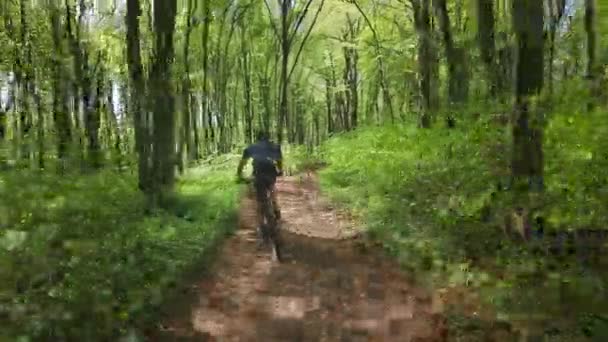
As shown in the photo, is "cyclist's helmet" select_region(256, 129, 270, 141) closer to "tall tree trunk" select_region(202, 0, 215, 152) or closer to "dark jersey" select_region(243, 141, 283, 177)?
"dark jersey" select_region(243, 141, 283, 177)

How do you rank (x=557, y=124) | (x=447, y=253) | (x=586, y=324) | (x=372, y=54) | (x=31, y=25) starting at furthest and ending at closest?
1. (x=372, y=54)
2. (x=31, y=25)
3. (x=447, y=253)
4. (x=557, y=124)
5. (x=586, y=324)

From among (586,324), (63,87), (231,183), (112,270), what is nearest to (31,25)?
(63,87)

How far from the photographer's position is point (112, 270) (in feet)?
21.5

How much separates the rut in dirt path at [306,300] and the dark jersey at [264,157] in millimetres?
1498

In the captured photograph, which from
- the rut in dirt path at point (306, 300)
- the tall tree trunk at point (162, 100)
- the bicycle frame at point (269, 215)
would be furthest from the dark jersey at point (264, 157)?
the tall tree trunk at point (162, 100)

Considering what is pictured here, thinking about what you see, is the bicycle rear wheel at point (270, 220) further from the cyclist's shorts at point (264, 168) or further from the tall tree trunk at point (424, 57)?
the tall tree trunk at point (424, 57)

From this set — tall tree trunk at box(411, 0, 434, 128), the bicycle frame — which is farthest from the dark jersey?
tall tree trunk at box(411, 0, 434, 128)

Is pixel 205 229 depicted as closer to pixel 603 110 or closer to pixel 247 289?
pixel 247 289

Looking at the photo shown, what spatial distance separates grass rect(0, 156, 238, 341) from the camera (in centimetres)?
525

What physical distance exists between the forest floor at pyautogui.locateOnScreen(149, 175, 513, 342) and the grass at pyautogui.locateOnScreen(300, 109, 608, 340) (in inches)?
18.4

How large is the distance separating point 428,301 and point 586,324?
2173 mm

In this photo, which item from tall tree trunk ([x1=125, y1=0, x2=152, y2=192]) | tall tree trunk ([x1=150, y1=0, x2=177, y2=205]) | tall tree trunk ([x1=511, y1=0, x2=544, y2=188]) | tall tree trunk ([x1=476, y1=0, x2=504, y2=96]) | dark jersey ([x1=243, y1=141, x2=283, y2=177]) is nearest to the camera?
tall tree trunk ([x1=511, y1=0, x2=544, y2=188])

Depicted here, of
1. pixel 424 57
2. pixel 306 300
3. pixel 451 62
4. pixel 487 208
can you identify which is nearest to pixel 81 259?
pixel 306 300

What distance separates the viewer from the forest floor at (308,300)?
629cm
